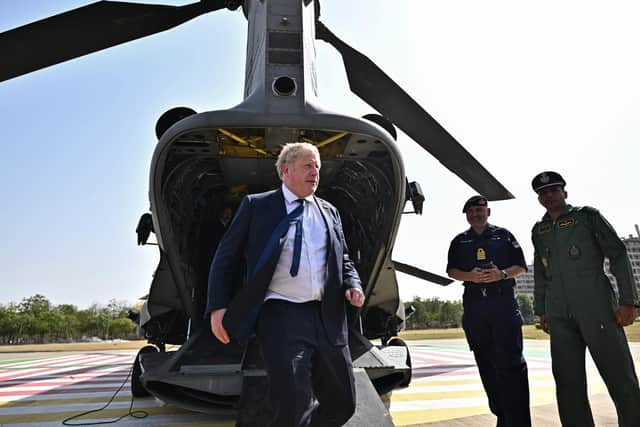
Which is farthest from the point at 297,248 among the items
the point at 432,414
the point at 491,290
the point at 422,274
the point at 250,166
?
the point at 422,274

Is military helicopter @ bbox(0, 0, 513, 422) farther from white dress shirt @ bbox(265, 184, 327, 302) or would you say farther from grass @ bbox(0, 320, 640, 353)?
grass @ bbox(0, 320, 640, 353)

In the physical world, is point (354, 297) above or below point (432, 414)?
above

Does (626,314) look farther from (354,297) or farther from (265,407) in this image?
(265,407)

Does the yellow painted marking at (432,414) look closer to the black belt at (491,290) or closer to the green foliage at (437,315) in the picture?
the black belt at (491,290)

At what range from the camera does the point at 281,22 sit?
14.0 feet

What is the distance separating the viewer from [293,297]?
1700 millimetres

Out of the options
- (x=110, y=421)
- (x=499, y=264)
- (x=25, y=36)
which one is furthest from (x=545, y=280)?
(x=25, y=36)

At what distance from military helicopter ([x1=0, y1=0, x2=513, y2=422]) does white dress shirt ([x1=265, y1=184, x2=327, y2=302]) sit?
93 cm

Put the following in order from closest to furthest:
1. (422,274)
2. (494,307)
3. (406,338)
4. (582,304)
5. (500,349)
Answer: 1. (582,304)
2. (500,349)
3. (494,307)
4. (422,274)
5. (406,338)

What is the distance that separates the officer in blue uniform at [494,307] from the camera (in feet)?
9.12

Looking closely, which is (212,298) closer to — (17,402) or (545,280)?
(545,280)

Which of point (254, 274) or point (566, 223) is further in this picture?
point (566, 223)

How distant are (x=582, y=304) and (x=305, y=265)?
2123 millimetres

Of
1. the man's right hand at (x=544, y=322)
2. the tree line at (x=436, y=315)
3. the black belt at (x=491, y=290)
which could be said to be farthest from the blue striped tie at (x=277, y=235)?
the tree line at (x=436, y=315)
